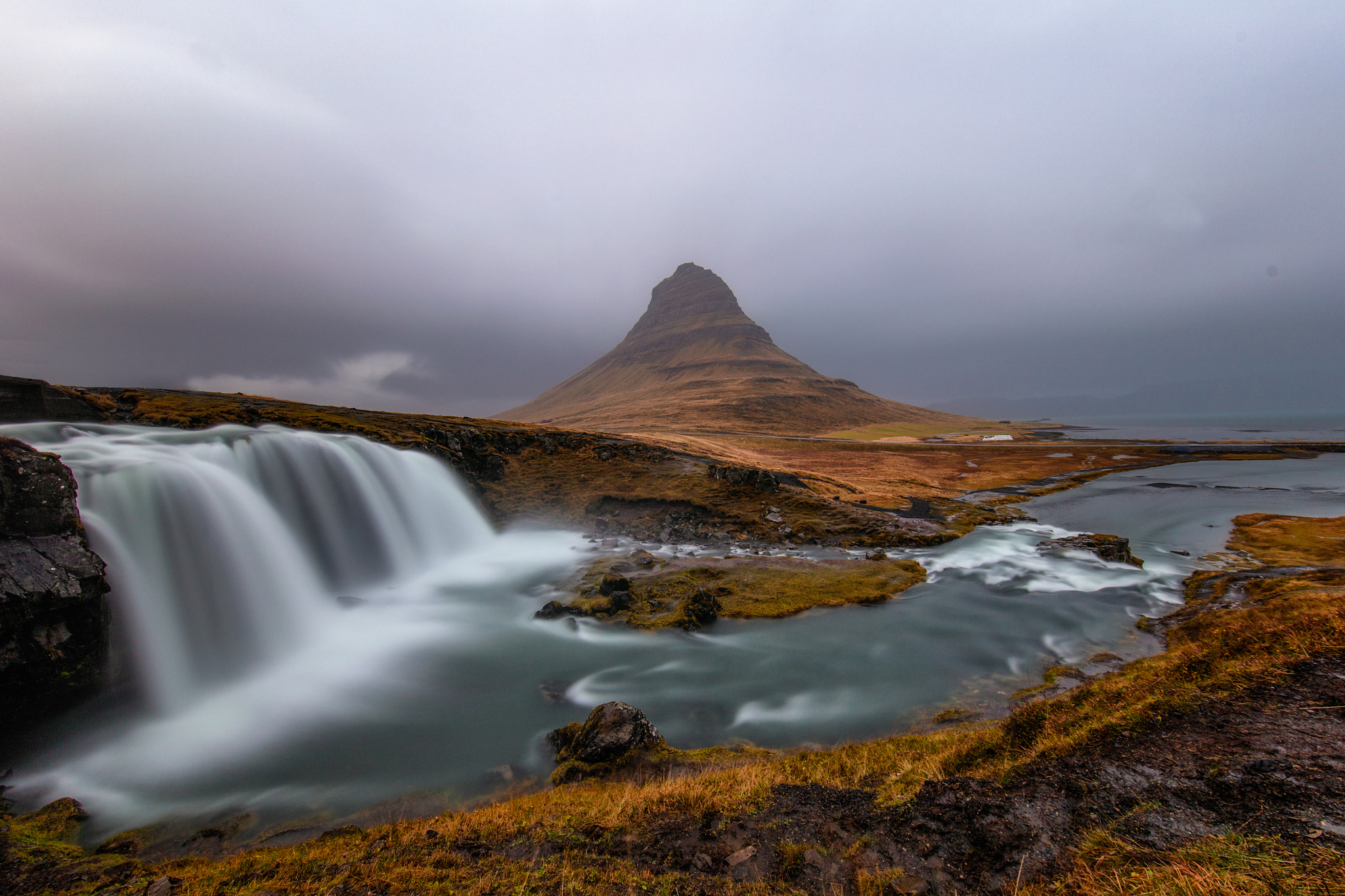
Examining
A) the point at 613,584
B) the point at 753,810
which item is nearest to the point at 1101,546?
the point at 613,584

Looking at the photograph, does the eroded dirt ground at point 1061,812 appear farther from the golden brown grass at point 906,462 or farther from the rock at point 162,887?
the golden brown grass at point 906,462

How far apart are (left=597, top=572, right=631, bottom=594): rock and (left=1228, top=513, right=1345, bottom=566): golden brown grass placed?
3299 cm

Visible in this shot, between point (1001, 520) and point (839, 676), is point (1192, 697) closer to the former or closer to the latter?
point (839, 676)

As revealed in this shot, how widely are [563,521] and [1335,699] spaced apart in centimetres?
3304

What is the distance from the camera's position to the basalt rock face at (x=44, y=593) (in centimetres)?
1100

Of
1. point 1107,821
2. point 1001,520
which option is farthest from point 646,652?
point 1001,520

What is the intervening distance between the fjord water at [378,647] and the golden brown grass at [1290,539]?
15.2 ft

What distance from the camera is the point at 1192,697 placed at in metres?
7.95

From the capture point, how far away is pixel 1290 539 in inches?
1152

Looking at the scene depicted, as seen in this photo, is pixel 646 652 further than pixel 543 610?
No

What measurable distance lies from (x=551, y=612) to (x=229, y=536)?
40.7 feet

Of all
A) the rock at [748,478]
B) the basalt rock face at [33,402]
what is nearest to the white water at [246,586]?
the basalt rock face at [33,402]

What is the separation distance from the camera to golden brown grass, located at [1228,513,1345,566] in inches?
986

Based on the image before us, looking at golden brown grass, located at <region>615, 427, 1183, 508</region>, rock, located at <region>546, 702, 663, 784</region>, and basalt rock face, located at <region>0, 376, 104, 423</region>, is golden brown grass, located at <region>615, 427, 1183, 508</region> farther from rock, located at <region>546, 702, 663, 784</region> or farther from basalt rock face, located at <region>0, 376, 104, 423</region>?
basalt rock face, located at <region>0, 376, 104, 423</region>
